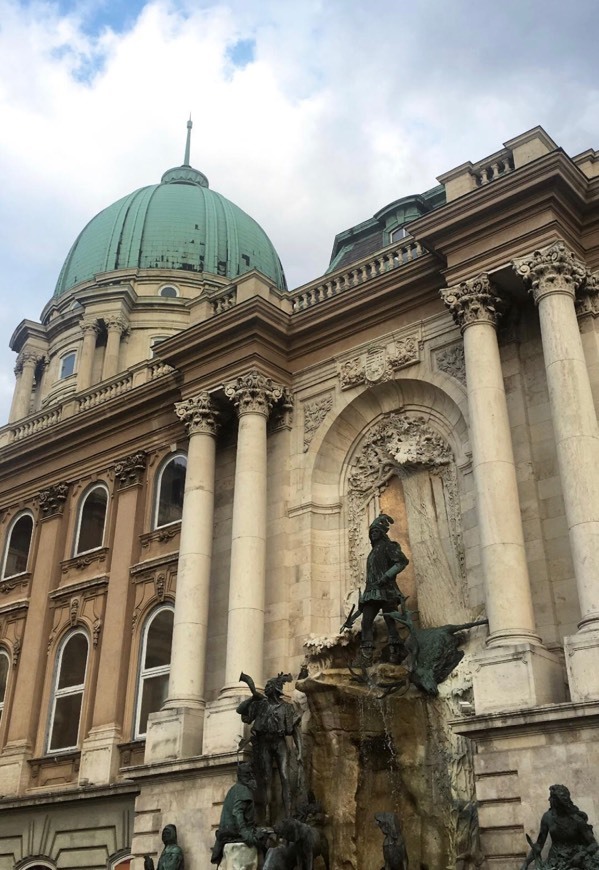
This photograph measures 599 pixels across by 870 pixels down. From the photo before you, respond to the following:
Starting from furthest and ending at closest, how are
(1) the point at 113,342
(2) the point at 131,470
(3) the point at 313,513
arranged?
1. (1) the point at 113,342
2. (2) the point at 131,470
3. (3) the point at 313,513

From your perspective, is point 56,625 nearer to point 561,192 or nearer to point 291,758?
point 291,758

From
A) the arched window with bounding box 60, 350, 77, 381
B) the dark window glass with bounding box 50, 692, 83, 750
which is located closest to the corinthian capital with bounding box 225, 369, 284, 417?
the dark window glass with bounding box 50, 692, 83, 750

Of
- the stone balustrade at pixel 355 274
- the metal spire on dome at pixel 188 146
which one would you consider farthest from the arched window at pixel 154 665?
the metal spire on dome at pixel 188 146

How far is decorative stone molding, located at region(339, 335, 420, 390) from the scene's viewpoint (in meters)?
17.8

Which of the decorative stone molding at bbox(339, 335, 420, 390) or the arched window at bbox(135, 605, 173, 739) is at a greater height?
the decorative stone molding at bbox(339, 335, 420, 390)

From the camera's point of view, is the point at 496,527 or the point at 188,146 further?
the point at 188,146

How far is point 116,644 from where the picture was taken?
20391mm

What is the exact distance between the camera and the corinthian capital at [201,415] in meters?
19.3

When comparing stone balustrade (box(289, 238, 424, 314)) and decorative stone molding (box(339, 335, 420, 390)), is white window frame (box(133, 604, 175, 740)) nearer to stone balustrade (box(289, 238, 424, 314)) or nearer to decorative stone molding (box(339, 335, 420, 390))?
decorative stone molding (box(339, 335, 420, 390))

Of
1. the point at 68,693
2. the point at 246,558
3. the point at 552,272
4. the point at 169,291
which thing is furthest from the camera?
the point at 169,291

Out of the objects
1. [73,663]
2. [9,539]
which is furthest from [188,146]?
[73,663]

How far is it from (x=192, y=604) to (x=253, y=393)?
4449 millimetres

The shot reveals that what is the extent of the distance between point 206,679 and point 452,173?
10.8 m

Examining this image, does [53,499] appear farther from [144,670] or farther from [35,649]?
[144,670]
